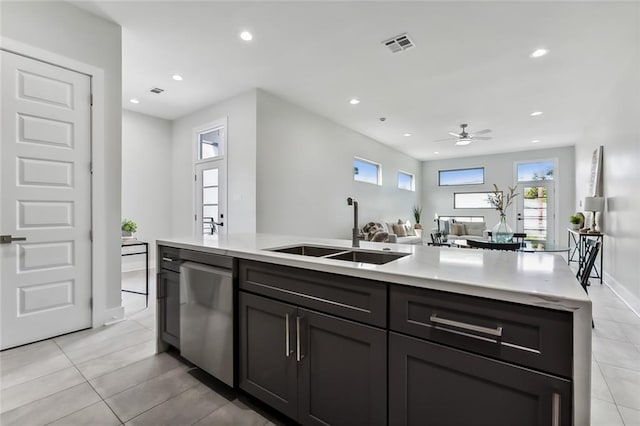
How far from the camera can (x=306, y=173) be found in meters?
5.42

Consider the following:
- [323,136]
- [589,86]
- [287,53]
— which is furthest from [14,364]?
[589,86]

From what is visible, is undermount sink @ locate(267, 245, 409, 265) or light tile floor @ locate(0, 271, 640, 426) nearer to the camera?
light tile floor @ locate(0, 271, 640, 426)

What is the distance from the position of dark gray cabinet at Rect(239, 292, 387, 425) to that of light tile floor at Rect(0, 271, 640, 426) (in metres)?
0.26

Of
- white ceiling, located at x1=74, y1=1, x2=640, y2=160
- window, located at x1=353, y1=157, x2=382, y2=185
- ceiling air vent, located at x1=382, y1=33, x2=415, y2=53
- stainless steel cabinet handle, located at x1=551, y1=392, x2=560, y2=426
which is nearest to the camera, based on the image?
stainless steel cabinet handle, located at x1=551, y1=392, x2=560, y2=426

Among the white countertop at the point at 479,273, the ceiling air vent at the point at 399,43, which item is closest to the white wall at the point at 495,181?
the ceiling air vent at the point at 399,43

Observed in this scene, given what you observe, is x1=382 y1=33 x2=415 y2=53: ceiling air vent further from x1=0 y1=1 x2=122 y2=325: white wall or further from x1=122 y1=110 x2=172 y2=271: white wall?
x1=122 y1=110 x2=172 y2=271: white wall

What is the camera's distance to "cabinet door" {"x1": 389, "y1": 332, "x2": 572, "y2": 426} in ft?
2.87

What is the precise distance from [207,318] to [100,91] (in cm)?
250

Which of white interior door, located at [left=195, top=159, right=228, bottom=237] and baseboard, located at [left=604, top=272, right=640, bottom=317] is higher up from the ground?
white interior door, located at [left=195, top=159, right=228, bottom=237]

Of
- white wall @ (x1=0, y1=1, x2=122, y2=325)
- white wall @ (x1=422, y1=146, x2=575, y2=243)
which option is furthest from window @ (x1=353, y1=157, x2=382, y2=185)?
white wall @ (x1=0, y1=1, x2=122, y2=325)

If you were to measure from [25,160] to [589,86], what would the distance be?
6691 millimetres

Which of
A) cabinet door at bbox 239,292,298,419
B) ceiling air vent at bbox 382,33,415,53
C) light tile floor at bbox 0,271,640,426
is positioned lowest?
light tile floor at bbox 0,271,640,426

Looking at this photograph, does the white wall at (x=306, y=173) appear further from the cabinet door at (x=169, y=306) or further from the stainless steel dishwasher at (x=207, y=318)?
the stainless steel dishwasher at (x=207, y=318)

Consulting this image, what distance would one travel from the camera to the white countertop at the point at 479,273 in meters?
0.89
